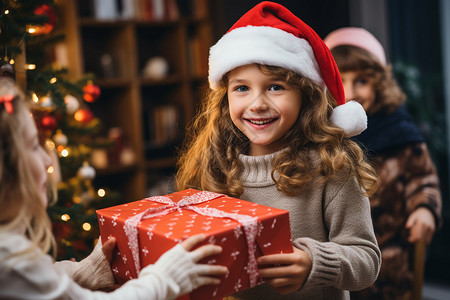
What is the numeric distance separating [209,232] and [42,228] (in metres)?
0.29

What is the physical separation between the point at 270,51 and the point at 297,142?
0.24 metres

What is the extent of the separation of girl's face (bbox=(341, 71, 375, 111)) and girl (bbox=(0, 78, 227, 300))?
1.25m

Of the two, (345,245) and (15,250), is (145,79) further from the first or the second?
(15,250)

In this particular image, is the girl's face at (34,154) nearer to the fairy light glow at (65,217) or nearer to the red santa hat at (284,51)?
the red santa hat at (284,51)

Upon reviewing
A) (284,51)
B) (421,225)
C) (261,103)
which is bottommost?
(421,225)

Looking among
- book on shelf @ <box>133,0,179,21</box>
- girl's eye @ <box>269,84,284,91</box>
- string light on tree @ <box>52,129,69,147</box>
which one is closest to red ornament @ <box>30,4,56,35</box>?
string light on tree @ <box>52,129,69,147</box>

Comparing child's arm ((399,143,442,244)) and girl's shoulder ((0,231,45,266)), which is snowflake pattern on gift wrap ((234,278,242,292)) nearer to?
girl's shoulder ((0,231,45,266))

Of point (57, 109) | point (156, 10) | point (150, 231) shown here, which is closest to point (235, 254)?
point (150, 231)

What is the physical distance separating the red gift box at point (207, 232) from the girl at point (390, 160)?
42.8 inches

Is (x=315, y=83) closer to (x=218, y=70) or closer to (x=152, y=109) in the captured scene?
(x=218, y=70)

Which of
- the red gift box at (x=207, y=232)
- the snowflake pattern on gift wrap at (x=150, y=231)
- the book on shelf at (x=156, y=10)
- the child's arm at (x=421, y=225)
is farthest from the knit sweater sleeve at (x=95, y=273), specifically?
the book on shelf at (x=156, y=10)

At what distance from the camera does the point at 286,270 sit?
38.5 inches

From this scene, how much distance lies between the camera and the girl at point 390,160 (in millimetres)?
1945

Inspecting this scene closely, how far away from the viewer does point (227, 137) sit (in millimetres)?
1372
